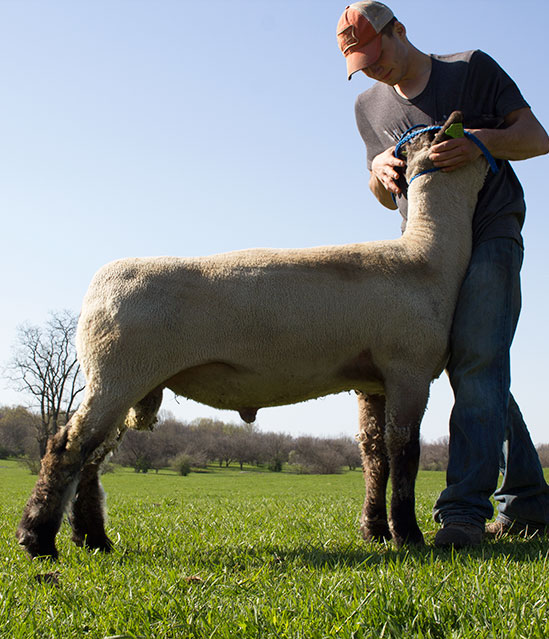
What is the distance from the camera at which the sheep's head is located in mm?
4724

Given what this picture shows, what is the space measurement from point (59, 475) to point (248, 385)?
130cm

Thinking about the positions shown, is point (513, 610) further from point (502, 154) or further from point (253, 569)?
point (502, 154)

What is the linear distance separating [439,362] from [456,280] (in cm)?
65

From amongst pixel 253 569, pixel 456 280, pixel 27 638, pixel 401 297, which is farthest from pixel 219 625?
pixel 456 280

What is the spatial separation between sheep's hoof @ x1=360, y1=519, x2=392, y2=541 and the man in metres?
0.47

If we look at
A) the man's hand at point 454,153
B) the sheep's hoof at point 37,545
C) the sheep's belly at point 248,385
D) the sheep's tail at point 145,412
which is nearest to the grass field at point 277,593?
the sheep's hoof at point 37,545

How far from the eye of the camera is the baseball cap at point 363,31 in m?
4.77

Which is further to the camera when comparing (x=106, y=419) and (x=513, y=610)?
(x=106, y=419)

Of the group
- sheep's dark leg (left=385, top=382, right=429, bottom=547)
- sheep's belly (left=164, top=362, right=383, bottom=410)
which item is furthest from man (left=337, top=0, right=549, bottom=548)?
sheep's belly (left=164, top=362, right=383, bottom=410)

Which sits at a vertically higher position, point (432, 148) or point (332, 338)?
point (432, 148)

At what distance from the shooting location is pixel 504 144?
4645 mm

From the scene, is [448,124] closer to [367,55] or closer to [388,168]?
[388,168]

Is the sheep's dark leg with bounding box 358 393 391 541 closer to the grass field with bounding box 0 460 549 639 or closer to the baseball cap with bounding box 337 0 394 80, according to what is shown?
the grass field with bounding box 0 460 549 639

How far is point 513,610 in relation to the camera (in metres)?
2.36
